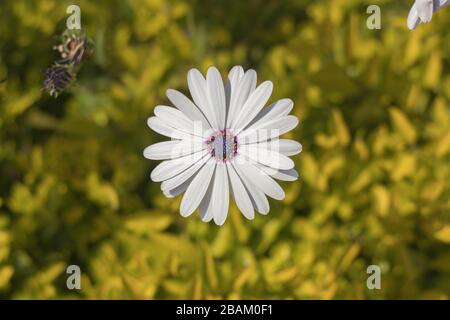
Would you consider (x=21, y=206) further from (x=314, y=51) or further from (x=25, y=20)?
(x=314, y=51)

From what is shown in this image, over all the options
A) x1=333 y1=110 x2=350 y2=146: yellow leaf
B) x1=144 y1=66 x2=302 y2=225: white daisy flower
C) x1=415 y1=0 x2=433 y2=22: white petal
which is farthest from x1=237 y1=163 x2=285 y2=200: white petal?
x1=333 y1=110 x2=350 y2=146: yellow leaf

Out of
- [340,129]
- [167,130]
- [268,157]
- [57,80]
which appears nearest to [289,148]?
[268,157]

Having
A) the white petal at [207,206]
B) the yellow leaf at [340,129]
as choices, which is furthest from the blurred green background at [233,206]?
the white petal at [207,206]

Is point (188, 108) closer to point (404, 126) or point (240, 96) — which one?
point (240, 96)

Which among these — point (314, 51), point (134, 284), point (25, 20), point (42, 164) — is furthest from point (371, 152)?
point (25, 20)

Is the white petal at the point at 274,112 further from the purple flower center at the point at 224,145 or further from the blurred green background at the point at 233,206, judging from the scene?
the blurred green background at the point at 233,206

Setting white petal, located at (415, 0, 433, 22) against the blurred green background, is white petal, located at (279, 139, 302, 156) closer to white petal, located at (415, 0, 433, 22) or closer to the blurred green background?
white petal, located at (415, 0, 433, 22)
